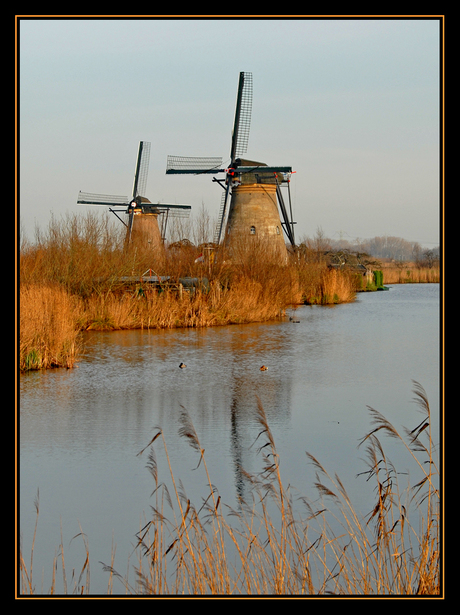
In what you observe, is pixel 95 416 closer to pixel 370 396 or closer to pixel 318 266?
pixel 370 396

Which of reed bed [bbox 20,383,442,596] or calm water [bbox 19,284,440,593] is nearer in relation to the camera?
reed bed [bbox 20,383,442,596]

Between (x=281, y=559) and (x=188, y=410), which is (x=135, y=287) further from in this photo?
(x=281, y=559)

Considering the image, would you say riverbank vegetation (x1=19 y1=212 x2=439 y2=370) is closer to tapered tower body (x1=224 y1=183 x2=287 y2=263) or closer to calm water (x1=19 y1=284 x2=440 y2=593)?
calm water (x1=19 y1=284 x2=440 y2=593)

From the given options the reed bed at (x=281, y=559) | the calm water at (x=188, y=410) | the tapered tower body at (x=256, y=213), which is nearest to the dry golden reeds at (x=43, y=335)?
the calm water at (x=188, y=410)

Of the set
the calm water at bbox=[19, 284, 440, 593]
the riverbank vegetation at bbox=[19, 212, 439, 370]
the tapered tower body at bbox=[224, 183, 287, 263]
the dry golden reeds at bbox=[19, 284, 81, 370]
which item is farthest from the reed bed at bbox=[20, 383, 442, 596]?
the tapered tower body at bbox=[224, 183, 287, 263]

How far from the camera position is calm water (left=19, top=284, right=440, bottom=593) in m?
4.55

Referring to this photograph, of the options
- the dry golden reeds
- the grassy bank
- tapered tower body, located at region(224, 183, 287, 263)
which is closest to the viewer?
the dry golden reeds

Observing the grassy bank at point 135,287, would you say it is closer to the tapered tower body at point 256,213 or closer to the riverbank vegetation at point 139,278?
the riverbank vegetation at point 139,278

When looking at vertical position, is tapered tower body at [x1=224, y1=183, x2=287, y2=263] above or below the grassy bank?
above

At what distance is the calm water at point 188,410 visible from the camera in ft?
14.9

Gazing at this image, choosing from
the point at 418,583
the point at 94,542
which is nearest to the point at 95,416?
the point at 94,542

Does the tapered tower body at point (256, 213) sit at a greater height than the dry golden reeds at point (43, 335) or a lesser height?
greater

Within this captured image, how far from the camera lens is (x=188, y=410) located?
7.43 metres

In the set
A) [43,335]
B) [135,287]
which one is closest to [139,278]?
[135,287]
